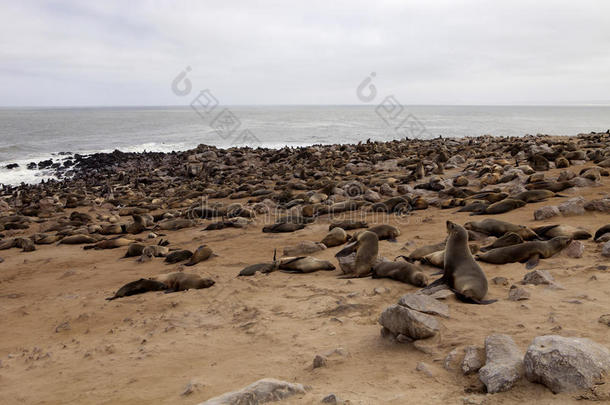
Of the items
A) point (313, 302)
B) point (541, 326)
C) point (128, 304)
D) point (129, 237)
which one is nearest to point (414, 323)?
point (541, 326)

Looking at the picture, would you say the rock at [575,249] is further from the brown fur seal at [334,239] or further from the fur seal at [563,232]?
the brown fur seal at [334,239]

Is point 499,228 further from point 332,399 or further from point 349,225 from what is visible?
point 332,399

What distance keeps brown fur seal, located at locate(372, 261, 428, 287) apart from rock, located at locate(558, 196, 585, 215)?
356 centimetres

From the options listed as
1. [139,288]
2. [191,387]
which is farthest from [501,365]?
[139,288]

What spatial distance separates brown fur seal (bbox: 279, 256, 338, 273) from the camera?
239 inches

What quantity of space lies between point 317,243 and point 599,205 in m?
4.64

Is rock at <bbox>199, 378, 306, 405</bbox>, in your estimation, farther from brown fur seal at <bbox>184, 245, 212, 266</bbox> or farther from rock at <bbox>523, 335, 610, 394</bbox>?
brown fur seal at <bbox>184, 245, 212, 266</bbox>

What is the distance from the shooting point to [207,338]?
4137 millimetres

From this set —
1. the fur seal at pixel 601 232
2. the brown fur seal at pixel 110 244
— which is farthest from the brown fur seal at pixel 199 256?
the fur seal at pixel 601 232

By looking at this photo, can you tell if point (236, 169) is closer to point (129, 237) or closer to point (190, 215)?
point (190, 215)

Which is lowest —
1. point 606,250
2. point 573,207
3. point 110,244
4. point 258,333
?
point 110,244

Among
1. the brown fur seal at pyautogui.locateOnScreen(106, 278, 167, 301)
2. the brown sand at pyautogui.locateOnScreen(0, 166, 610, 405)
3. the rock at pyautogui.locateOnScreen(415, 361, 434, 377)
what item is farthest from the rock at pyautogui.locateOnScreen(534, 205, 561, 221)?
the brown fur seal at pyautogui.locateOnScreen(106, 278, 167, 301)

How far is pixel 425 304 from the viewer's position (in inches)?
155

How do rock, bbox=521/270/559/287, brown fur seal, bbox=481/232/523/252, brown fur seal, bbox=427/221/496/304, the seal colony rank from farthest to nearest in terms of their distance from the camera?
brown fur seal, bbox=481/232/523/252, the seal colony, rock, bbox=521/270/559/287, brown fur seal, bbox=427/221/496/304
